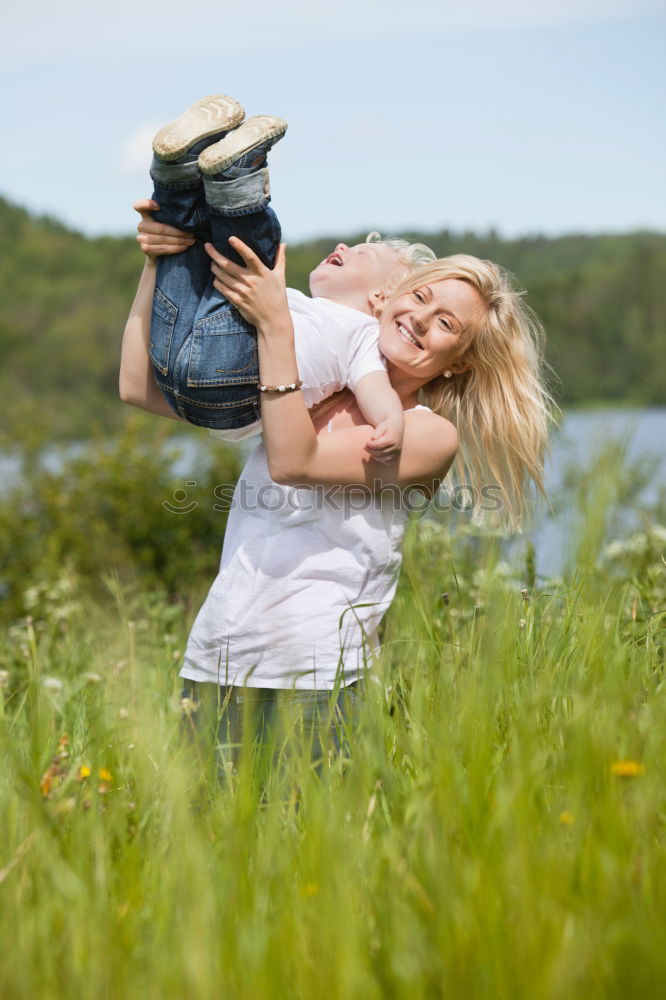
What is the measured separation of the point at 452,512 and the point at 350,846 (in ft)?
A: 10.9

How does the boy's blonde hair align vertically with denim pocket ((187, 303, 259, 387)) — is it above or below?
above

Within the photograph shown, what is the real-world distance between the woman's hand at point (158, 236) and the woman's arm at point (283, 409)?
87 millimetres

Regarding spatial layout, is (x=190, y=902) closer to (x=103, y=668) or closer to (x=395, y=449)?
(x=395, y=449)

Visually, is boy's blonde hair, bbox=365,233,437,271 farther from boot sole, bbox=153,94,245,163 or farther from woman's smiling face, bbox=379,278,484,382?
boot sole, bbox=153,94,245,163

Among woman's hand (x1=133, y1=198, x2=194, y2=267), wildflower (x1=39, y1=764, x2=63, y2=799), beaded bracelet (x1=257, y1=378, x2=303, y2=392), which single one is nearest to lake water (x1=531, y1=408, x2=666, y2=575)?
beaded bracelet (x1=257, y1=378, x2=303, y2=392)

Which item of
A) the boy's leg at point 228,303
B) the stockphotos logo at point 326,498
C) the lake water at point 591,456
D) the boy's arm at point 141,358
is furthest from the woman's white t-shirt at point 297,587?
the lake water at point 591,456

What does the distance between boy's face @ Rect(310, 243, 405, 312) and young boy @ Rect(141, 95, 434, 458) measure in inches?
4.0

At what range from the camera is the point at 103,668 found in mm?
3359

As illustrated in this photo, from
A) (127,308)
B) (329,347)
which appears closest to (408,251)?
(329,347)

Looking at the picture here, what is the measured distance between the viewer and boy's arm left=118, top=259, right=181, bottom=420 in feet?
7.28

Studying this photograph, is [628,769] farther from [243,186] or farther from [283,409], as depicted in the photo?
[243,186]

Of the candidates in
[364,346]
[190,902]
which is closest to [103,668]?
[364,346]

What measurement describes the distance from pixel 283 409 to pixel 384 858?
990 millimetres

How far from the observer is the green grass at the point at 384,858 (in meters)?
1.16
